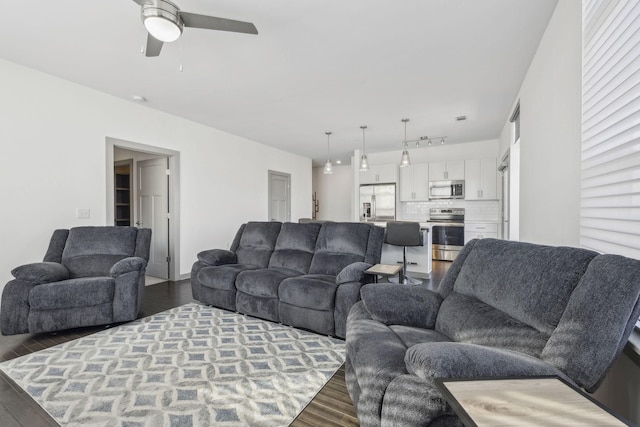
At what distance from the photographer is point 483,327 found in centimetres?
134

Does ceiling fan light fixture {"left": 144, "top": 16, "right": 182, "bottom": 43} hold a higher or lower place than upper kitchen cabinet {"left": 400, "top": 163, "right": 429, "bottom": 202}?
higher

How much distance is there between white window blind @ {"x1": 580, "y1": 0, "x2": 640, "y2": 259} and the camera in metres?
1.14

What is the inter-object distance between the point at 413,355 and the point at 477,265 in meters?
0.91

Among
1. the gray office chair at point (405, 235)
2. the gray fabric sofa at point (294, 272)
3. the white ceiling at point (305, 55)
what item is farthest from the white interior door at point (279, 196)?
the gray office chair at point (405, 235)

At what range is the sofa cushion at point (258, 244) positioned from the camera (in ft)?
11.6

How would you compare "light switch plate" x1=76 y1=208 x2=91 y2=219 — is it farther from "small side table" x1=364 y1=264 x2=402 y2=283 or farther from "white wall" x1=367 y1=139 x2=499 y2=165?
"white wall" x1=367 y1=139 x2=499 y2=165

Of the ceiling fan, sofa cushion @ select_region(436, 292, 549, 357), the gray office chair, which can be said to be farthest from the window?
the gray office chair

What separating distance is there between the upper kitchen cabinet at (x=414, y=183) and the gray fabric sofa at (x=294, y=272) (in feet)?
13.8

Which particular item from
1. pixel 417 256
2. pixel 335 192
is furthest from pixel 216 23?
pixel 335 192

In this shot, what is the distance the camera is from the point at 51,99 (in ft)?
10.8

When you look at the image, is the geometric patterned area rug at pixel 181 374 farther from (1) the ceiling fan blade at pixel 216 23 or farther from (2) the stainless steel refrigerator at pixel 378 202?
(2) the stainless steel refrigerator at pixel 378 202

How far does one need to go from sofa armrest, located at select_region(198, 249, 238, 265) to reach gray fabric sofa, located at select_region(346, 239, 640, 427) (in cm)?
221

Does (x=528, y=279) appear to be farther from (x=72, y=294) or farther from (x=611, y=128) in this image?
(x=72, y=294)

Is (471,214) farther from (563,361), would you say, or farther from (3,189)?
(3,189)
